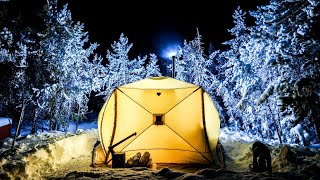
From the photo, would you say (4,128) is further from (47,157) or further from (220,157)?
(220,157)

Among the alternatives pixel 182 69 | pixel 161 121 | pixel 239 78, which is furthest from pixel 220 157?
pixel 182 69

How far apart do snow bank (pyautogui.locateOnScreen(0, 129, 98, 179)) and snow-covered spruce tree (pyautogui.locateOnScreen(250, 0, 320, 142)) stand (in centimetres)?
701

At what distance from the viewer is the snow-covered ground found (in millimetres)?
5441

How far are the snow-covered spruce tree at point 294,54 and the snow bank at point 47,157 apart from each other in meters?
7.01

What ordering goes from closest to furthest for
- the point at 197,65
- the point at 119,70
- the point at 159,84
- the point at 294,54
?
the point at 159,84
the point at 294,54
the point at 197,65
the point at 119,70

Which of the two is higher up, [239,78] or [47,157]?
[239,78]

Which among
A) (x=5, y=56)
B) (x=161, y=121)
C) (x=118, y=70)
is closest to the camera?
(x=161, y=121)

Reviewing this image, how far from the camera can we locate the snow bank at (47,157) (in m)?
6.19

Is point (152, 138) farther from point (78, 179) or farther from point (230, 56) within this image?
point (230, 56)

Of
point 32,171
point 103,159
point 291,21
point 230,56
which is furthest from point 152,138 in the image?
point 230,56

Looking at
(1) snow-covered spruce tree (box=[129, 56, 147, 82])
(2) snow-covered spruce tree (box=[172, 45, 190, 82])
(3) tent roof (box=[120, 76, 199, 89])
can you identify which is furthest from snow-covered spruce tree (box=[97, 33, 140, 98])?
(3) tent roof (box=[120, 76, 199, 89])

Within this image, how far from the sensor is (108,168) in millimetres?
8039

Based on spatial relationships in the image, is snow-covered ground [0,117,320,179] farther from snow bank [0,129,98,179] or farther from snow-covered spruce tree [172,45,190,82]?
snow-covered spruce tree [172,45,190,82]

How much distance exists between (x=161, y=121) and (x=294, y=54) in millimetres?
6266
